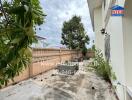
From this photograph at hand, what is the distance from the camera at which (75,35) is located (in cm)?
3509

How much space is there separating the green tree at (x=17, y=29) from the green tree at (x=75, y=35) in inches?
1231

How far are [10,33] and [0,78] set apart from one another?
39cm

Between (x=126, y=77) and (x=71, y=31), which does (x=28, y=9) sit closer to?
(x=126, y=77)

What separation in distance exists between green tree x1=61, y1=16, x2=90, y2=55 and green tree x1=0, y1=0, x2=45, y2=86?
103ft

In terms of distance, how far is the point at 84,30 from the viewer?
118ft

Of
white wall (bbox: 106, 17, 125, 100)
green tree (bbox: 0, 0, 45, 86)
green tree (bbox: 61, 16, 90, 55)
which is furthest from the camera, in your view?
green tree (bbox: 61, 16, 90, 55)

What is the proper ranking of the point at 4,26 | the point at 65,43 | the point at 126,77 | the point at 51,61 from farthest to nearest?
the point at 65,43 < the point at 51,61 < the point at 126,77 < the point at 4,26

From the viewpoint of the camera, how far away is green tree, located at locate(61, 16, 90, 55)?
111 feet

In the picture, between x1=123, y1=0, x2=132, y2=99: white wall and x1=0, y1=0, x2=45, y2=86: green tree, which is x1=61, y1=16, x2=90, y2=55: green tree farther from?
x1=0, y1=0, x2=45, y2=86: green tree

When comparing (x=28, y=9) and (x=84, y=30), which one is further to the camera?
(x=84, y=30)

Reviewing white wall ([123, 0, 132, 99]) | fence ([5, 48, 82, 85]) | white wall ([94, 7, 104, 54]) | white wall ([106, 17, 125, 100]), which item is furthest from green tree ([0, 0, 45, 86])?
white wall ([94, 7, 104, 54])

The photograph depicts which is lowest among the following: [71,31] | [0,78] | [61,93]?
[61,93]

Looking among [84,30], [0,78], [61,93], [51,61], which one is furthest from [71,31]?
[0,78]

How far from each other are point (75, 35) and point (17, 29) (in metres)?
33.9
